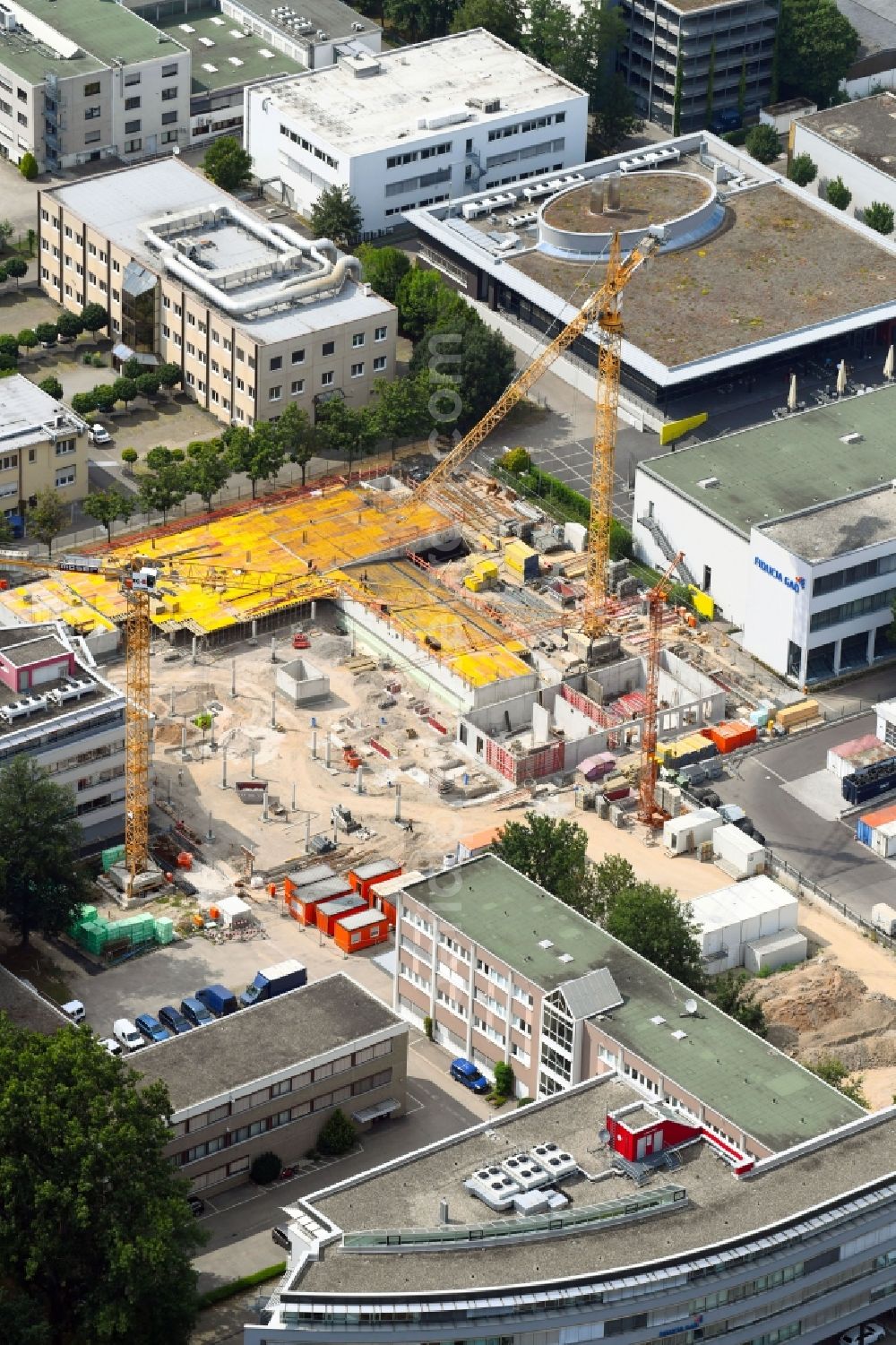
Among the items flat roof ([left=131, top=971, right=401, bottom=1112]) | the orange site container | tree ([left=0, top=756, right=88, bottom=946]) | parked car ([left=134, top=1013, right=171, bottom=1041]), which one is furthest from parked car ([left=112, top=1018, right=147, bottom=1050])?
the orange site container

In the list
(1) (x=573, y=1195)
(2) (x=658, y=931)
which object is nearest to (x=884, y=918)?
(2) (x=658, y=931)

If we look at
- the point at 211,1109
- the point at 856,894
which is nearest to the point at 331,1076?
the point at 211,1109

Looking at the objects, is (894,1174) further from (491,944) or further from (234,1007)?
(234,1007)

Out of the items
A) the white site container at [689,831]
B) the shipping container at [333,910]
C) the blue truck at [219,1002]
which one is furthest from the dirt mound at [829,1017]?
the blue truck at [219,1002]

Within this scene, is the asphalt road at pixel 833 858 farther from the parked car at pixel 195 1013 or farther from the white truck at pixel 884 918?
the parked car at pixel 195 1013

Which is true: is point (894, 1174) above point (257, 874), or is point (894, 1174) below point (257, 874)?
above

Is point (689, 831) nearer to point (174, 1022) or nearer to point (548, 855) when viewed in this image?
point (548, 855)

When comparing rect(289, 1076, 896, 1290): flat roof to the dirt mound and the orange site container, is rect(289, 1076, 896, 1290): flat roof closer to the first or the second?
the dirt mound

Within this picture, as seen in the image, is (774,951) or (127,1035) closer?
(127,1035)
